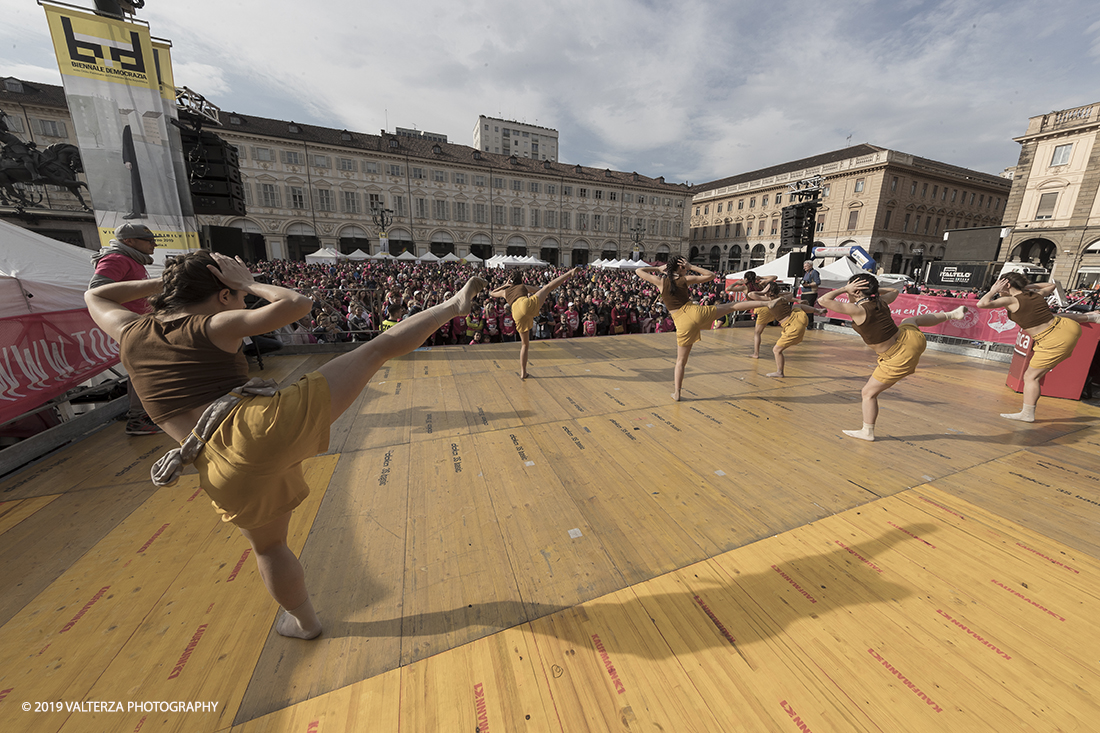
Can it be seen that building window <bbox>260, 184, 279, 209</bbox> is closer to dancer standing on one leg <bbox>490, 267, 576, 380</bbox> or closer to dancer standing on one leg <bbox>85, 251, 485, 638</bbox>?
dancer standing on one leg <bbox>490, 267, 576, 380</bbox>

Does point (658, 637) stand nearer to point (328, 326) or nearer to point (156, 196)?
point (328, 326)

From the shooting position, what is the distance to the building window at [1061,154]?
30328mm

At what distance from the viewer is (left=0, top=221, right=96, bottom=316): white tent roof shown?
14.3 ft

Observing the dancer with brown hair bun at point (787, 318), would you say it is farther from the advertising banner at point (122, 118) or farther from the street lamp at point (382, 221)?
the street lamp at point (382, 221)

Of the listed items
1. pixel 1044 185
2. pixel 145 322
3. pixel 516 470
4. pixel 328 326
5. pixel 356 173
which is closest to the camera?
pixel 145 322

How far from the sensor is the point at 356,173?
4262cm

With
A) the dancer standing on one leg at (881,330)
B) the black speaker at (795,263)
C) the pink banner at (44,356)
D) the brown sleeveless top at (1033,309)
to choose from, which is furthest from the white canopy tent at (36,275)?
the black speaker at (795,263)

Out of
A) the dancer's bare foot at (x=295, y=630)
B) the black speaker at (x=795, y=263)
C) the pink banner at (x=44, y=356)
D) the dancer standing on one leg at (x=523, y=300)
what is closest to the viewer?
the dancer's bare foot at (x=295, y=630)

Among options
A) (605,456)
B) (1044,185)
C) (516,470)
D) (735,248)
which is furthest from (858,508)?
(735,248)

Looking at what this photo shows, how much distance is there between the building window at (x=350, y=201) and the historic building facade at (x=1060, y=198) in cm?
6250

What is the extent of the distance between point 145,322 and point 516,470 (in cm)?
288

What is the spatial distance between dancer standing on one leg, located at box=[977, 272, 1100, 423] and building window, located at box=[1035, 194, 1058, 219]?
4397 centimetres

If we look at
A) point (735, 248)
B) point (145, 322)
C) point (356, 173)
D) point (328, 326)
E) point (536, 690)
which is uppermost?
point (356, 173)

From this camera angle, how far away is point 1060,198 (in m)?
30.7
